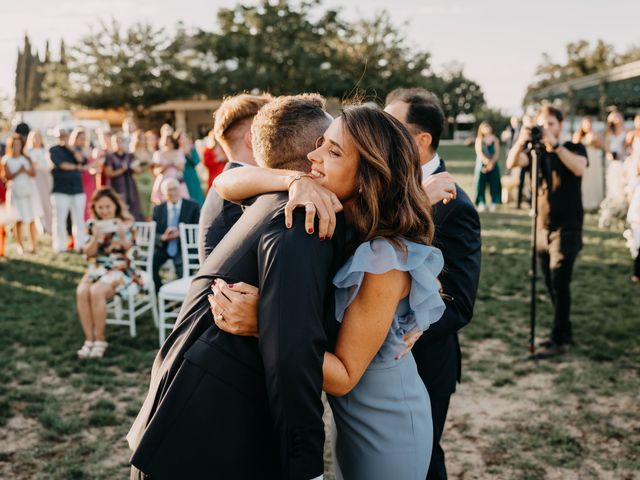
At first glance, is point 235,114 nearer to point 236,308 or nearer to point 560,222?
point 236,308

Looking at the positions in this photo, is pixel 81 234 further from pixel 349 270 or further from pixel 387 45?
pixel 387 45

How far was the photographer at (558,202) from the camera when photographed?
542cm

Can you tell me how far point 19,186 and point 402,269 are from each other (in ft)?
33.8

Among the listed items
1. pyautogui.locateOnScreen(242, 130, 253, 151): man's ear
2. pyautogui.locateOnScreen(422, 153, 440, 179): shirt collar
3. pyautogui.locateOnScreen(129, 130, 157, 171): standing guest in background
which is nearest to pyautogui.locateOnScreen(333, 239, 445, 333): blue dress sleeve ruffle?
pyautogui.locateOnScreen(422, 153, 440, 179): shirt collar

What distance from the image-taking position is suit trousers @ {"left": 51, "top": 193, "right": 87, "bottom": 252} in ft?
35.0

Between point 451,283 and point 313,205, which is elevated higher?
point 313,205

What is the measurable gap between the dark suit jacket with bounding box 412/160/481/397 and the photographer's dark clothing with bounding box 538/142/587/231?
3127mm

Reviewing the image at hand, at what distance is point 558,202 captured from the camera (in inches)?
218

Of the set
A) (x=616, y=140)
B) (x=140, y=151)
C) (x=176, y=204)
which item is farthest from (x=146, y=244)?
(x=616, y=140)

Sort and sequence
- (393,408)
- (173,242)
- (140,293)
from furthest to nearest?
(173,242), (140,293), (393,408)

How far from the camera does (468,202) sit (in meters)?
2.72

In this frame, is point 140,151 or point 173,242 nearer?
point 173,242

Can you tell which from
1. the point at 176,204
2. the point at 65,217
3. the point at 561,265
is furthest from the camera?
the point at 65,217

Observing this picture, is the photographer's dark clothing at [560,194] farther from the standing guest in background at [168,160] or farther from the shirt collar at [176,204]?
the standing guest in background at [168,160]
